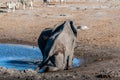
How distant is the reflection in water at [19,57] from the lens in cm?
1544

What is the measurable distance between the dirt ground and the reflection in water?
129cm

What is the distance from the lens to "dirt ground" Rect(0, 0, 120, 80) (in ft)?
40.4

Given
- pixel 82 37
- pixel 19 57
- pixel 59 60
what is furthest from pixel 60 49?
pixel 82 37

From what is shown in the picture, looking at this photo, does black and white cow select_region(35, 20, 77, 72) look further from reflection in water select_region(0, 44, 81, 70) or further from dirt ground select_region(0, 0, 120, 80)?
reflection in water select_region(0, 44, 81, 70)

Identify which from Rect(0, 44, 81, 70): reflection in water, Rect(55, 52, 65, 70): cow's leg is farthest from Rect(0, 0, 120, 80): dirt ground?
Rect(0, 44, 81, 70): reflection in water

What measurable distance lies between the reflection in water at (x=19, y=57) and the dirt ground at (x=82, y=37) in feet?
4.23

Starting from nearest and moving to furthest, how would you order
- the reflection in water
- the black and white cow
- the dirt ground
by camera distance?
the dirt ground
the black and white cow
the reflection in water

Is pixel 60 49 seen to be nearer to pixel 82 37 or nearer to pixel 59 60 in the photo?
pixel 59 60

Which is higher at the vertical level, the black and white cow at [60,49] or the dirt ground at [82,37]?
the black and white cow at [60,49]

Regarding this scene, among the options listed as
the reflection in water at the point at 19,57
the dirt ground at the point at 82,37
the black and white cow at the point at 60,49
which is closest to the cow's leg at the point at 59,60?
the black and white cow at the point at 60,49

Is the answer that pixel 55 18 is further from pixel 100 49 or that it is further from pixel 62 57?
pixel 62 57

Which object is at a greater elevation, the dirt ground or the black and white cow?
the black and white cow

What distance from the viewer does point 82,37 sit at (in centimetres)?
2227

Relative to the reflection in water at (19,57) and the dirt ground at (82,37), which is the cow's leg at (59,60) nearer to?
the dirt ground at (82,37)
